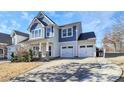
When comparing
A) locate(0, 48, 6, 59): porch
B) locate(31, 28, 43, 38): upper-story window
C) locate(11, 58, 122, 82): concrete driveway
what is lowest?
locate(11, 58, 122, 82): concrete driveway

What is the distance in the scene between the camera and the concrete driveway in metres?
4.14

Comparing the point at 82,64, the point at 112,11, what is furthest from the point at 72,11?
the point at 82,64

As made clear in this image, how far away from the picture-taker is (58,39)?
5016 mm

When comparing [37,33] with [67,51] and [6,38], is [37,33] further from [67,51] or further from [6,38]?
[67,51]

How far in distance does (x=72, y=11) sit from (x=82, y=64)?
4.11 feet

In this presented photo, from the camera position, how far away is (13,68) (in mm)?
4445

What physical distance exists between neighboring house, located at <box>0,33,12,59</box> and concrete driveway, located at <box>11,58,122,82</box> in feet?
2.70

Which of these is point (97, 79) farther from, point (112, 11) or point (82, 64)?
point (112, 11)

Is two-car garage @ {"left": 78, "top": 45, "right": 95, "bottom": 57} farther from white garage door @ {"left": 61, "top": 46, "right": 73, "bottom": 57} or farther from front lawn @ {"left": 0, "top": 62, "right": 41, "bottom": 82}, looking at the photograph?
front lawn @ {"left": 0, "top": 62, "right": 41, "bottom": 82}

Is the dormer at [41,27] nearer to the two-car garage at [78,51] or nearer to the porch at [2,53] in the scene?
the two-car garage at [78,51]

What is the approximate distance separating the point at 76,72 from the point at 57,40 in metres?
1.16

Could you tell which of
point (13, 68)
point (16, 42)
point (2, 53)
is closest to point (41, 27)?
point (16, 42)

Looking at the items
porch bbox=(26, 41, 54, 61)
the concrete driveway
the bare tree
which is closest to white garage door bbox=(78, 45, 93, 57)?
the concrete driveway
